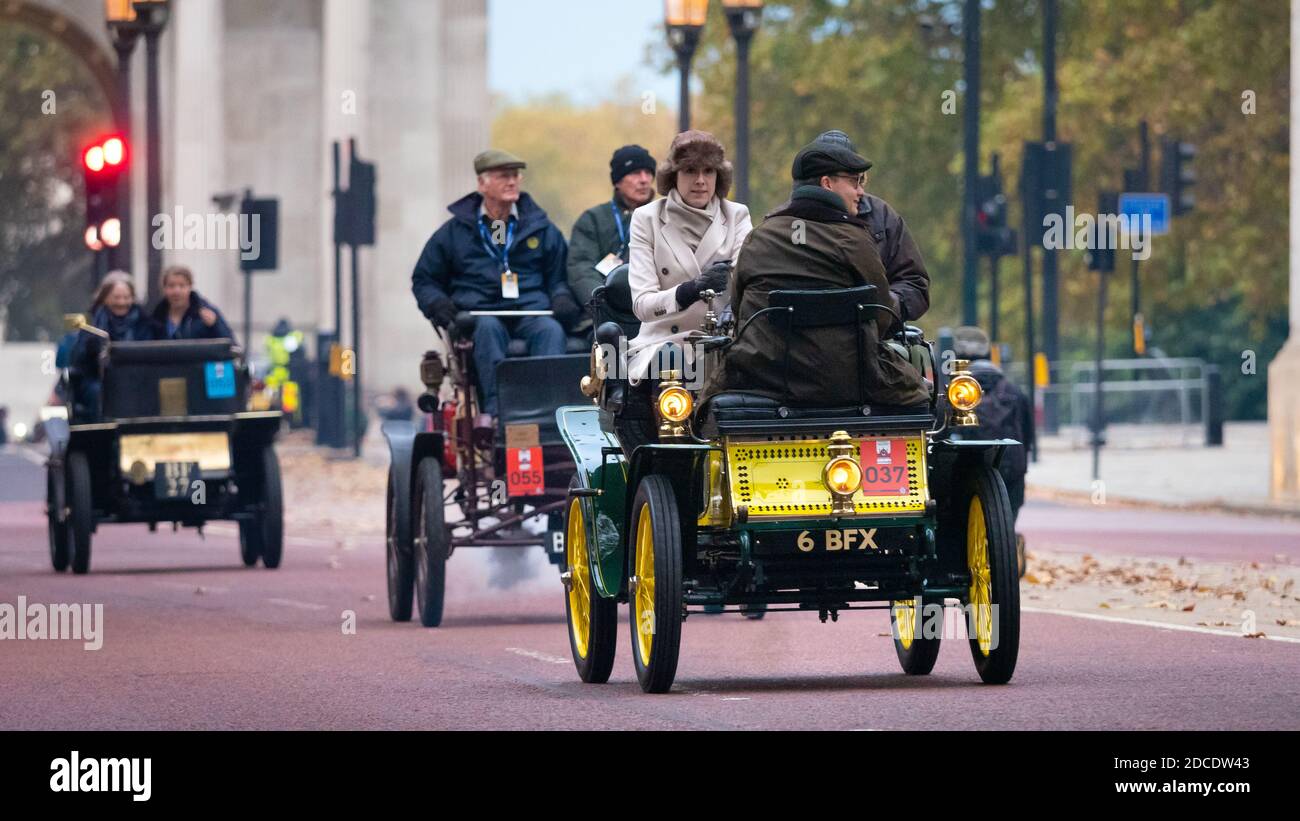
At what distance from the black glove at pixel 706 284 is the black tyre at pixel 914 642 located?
1470mm

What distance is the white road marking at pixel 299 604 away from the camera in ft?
57.4

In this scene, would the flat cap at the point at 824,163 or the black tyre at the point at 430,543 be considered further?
the black tyre at the point at 430,543

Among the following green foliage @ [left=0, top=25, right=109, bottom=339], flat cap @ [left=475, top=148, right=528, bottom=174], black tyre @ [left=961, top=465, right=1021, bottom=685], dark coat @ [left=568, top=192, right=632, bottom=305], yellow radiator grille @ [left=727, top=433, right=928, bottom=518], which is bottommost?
black tyre @ [left=961, top=465, right=1021, bottom=685]

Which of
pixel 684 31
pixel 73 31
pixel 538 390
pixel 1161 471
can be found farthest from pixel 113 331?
pixel 73 31

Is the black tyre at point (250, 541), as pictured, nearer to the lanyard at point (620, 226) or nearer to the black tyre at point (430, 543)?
the black tyre at point (430, 543)

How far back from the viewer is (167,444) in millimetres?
21219

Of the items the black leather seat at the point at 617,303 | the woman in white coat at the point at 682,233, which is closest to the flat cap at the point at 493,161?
the black leather seat at the point at 617,303

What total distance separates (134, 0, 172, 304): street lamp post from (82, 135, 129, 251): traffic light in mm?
1626

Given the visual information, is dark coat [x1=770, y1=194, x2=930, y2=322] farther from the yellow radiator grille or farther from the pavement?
the pavement

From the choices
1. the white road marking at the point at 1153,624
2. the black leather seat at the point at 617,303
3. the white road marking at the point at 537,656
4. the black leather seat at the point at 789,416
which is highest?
the black leather seat at the point at 617,303

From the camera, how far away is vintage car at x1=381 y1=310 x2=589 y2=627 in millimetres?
15875

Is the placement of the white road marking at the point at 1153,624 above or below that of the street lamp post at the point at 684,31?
below

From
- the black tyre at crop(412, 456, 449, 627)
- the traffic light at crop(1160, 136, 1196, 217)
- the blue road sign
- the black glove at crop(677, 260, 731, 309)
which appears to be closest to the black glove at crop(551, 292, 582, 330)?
the black tyre at crop(412, 456, 449, 627)
